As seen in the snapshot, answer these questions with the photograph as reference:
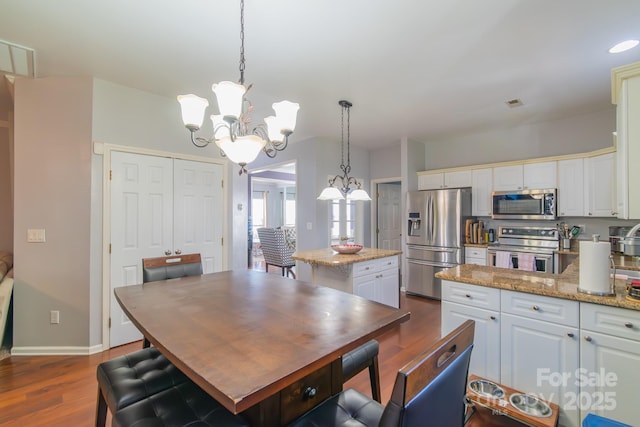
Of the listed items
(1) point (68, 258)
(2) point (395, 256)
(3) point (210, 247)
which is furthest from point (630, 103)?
(1) point (68, 258)

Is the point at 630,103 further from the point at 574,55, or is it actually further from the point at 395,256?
the point at 395,256

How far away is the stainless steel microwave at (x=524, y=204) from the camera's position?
12.3 feet

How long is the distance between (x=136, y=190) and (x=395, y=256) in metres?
2.97

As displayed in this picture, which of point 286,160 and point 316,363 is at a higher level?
point 286,160

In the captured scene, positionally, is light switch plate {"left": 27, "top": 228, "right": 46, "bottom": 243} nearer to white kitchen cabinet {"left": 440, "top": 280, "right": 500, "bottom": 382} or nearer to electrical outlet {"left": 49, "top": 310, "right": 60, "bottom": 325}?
electrical outlet {"left": 49, "top": 310, "right": 60, "bottom": 325}

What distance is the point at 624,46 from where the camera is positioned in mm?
2238

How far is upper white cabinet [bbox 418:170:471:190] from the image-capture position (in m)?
4.53

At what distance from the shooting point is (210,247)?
11.5 feet

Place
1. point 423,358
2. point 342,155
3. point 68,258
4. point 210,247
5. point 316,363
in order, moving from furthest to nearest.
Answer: point 342,155, point 210,247, point 68,258, point 316,363, point 423,358

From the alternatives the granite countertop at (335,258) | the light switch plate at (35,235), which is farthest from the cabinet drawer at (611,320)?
the light switch plate at (35,235)

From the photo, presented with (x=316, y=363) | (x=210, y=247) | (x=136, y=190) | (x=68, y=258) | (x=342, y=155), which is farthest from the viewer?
(x=342, y=155)

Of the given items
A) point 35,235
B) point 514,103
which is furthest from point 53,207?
point 514,103

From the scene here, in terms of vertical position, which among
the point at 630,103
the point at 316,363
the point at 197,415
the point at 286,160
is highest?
the point at 286,160

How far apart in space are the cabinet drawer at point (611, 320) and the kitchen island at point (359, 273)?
1.74 metres
